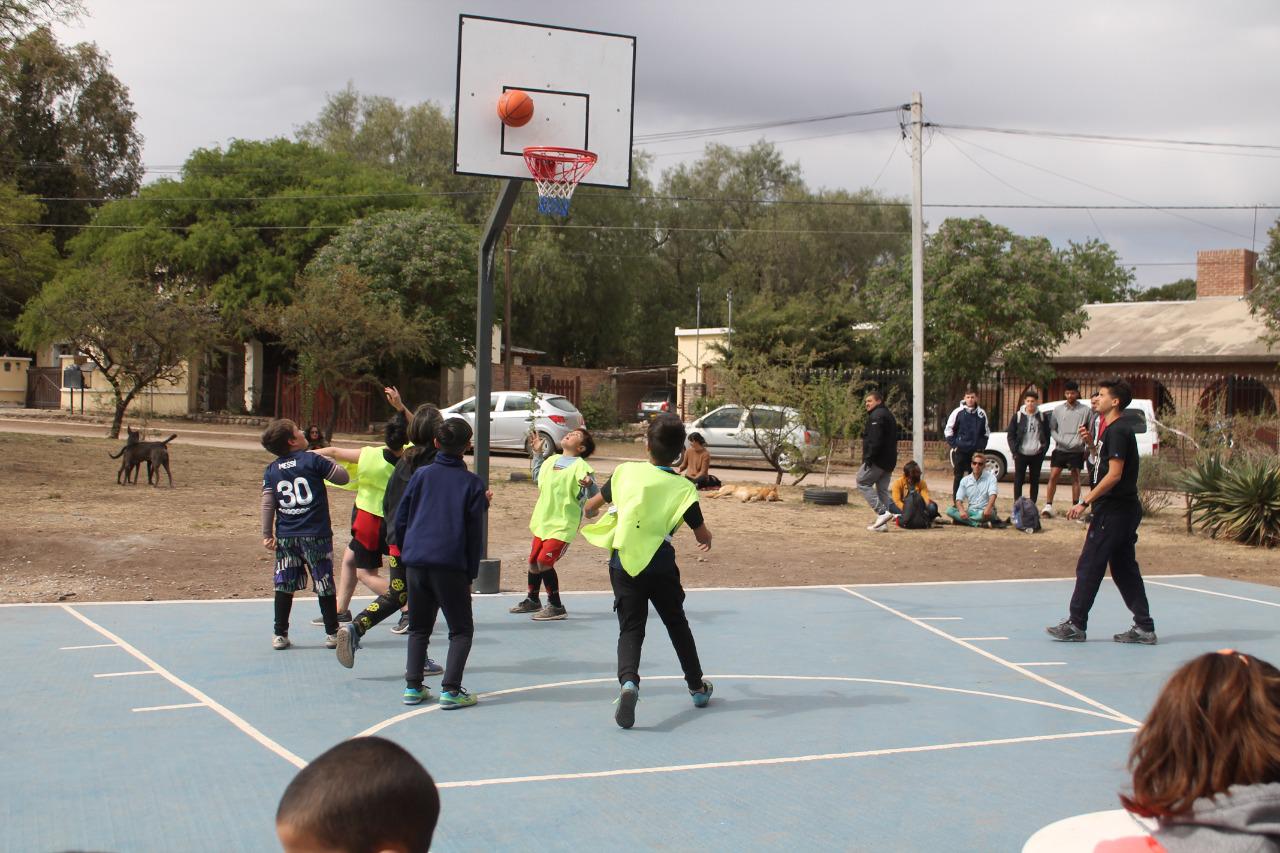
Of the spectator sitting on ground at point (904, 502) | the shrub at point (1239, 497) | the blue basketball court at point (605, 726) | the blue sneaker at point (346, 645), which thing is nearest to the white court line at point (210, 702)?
the blue basketball court at point (605, 726)

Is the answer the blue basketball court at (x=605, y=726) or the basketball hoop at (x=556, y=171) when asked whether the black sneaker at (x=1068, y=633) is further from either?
the basketball hoop at (x=556, y=171)

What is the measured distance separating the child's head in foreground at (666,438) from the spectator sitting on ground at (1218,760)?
461cm

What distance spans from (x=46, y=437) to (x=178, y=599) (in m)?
17.1

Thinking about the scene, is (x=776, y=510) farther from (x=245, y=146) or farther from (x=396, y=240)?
(x=245, y=146)

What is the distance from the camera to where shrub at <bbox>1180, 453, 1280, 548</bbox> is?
15.1m

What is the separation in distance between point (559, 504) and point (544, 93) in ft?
14.3

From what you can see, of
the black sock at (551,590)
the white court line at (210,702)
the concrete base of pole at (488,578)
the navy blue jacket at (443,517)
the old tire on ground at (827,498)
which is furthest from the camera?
the old tire on ground at (827,498)

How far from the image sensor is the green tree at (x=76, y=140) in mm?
49500

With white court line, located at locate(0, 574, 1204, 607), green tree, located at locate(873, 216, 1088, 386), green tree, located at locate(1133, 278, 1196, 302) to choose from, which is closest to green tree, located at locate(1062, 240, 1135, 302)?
green tree, located at locate(1133, 278, 1196, 302)

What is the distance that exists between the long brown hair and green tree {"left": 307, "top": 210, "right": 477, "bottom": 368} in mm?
33542

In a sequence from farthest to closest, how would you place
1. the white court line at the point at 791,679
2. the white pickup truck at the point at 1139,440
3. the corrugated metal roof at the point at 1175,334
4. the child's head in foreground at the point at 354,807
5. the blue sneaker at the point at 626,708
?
the corrugated metal roof at the point at 1175,334 → the white pickup truck at the point at 1139,440 → the white court line at the point at 791,679 → the blue sneaker at the point at 626,708 → the child's head in foreground at the point at 354,807

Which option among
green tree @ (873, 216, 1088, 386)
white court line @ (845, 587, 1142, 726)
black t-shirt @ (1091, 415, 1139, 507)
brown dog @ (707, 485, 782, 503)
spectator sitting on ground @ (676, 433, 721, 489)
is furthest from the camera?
green tree @ (873, 216, 1088, 386)

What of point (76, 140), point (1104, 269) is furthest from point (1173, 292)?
point (76, 140)

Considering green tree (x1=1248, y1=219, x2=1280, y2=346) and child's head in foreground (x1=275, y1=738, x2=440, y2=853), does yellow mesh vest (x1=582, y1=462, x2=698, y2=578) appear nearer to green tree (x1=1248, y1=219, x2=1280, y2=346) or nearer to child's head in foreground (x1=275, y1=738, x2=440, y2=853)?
child's head in foreground (x1=275, y1=738, x2=440, y2=853)
